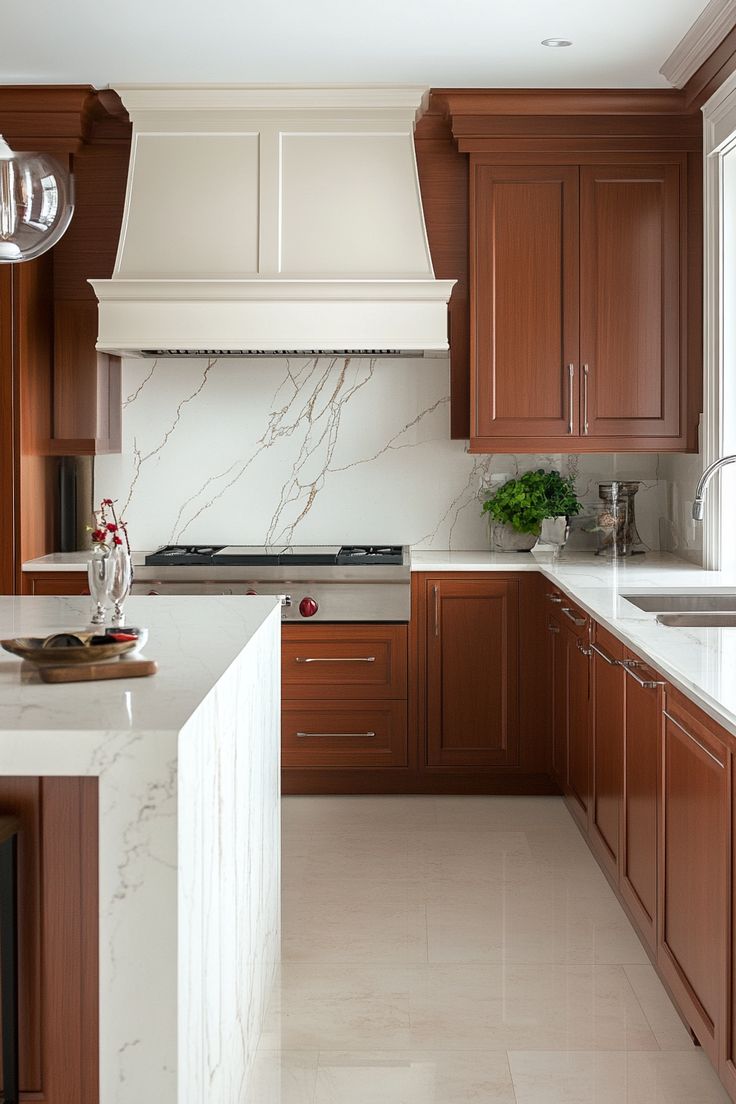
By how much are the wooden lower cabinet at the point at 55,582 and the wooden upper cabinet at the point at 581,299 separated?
62.2 inches

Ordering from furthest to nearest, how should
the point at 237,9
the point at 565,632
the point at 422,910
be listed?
the point at 565,632, the point at 237,9, the point at 422,910

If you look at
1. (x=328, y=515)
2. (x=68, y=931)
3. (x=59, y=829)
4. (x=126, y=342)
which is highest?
(x=126, y=342)

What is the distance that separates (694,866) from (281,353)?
2.83 meters

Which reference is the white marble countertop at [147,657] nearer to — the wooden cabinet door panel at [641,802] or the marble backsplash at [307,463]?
the wooden cabinet door panel at [641,802]

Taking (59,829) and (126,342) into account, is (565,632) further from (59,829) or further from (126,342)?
(59,829)

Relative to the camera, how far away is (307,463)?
4.82 meters

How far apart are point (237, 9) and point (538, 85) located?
1.24m

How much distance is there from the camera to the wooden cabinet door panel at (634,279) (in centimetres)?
430

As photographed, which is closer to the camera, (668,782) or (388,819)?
(668,782)

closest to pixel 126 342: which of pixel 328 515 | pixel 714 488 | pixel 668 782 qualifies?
pixel 328 515

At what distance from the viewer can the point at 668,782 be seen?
2496 millimetres

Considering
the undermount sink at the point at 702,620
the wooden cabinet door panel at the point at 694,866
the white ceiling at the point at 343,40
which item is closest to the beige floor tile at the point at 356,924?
the wooden cabinet door panel at the point at 694,866

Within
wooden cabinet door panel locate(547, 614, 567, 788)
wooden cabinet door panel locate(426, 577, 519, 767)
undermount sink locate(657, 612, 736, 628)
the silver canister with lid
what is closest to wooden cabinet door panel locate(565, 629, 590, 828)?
wooden cabinet door panel locate(547, 614, 567, 788)

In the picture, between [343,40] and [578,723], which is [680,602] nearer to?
[578,723]
